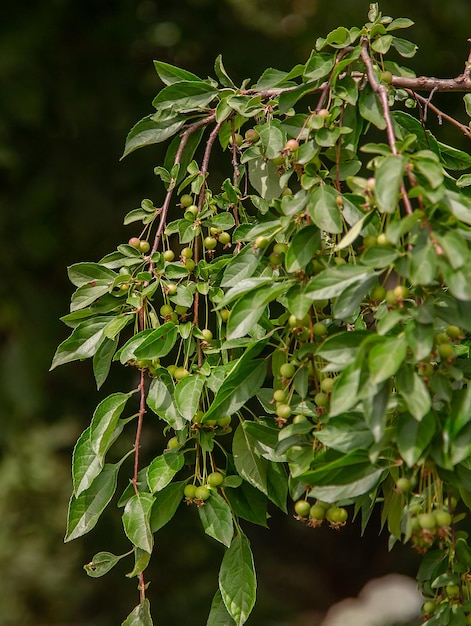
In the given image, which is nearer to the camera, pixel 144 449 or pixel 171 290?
pixel 171 290

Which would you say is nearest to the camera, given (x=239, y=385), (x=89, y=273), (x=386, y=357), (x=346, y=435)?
(x=386, y=357)

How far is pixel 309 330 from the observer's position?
0.81 m

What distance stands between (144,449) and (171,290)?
1.60 metres

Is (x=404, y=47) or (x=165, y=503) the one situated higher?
(x=404, y=47)

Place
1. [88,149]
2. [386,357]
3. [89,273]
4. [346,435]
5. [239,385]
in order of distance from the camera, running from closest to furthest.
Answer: [386,357] → [346,435] → [239,385] → [89,273] → [88,149]

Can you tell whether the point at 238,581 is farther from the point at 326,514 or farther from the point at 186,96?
the point at 186,96

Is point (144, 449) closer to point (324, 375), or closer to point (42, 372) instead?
point (42, 372)

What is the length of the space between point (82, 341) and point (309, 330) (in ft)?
0.90

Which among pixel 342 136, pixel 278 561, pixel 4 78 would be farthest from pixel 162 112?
pixel 278 561

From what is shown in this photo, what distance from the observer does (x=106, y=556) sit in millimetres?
971

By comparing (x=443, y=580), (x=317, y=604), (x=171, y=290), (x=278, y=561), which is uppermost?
(x=171, y=290)

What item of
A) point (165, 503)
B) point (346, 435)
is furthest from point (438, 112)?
point (165, 503)

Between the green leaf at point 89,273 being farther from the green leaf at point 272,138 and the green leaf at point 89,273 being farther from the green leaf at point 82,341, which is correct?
the green leaf at point 272,138

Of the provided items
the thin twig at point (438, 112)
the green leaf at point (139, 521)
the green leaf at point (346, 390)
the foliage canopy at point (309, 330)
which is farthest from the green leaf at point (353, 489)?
the thin twig at point (438, 112)
